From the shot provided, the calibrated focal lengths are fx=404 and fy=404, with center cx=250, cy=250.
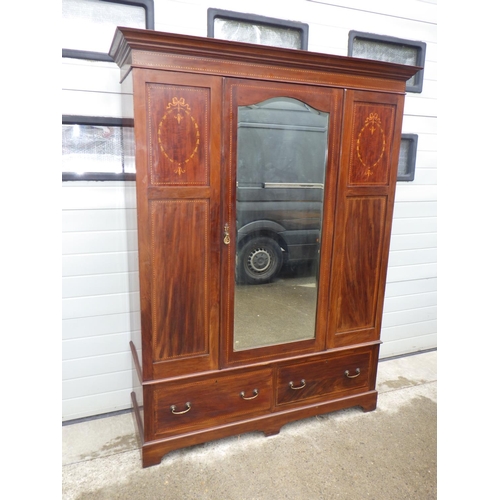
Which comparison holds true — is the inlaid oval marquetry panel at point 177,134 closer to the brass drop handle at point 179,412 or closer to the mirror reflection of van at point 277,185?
the mirror reflection of van at point 277,185

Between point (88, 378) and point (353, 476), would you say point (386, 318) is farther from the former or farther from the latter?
point (88, 378)

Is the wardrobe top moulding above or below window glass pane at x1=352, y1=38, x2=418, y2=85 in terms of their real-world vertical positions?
below

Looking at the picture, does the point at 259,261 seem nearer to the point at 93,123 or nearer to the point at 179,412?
the point at 179,412

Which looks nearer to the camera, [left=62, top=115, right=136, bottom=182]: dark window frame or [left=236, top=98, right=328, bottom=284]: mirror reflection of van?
[left=236, top=98, right=328, bottom=284]: mirror reflection of van

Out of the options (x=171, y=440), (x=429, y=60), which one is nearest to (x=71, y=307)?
(x=171, y=440)

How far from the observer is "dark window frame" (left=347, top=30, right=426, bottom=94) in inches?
96.7

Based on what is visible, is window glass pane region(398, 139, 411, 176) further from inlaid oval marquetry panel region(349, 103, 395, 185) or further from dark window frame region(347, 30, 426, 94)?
inlaid oval marquetry panel region(349, 103, 395, 185)

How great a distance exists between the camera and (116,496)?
180 cm

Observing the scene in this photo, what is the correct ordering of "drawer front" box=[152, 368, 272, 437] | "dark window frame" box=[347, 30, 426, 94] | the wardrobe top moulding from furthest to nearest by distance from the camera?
"dark window frame" box=[347, 30, 426, 94] → "drawer front" box=[152, 368, 272, 437] → the wardrobe top moulding

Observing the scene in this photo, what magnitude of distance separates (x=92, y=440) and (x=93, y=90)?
71.8 inches

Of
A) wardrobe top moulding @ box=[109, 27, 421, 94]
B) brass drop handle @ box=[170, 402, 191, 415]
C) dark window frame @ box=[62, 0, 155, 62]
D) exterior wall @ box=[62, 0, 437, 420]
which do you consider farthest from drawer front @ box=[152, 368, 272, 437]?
dark window frame @ box=[62, 0, 155, 62]

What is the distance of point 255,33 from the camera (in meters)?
→ 2.26

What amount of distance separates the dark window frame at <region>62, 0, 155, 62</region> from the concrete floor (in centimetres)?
196

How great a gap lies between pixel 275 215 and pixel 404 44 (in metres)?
1.60
